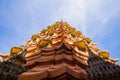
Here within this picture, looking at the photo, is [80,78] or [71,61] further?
[71,61]

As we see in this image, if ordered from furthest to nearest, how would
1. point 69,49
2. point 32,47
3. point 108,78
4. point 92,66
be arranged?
point 32,47
point 69,49
point 92,66
point 108,78

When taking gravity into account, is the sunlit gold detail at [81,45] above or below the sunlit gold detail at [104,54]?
above

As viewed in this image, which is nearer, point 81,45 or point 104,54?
point 81,45

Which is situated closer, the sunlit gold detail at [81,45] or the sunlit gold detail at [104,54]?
the sunlit gold detail at [81,45]

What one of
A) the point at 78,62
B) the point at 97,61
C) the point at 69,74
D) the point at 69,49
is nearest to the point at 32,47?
the point at 69,49

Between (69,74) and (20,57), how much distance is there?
465 centimetres

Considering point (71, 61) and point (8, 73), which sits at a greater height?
point (71, 61)

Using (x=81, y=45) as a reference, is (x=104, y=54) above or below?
below

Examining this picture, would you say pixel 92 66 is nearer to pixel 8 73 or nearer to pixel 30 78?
pixel 30 78

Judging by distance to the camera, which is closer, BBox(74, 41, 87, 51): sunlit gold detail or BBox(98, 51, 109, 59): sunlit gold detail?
BBox(74, 41, 87, 51): sunlit gold detail

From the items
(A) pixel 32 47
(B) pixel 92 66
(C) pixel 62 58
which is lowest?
(B) pixel 92 66

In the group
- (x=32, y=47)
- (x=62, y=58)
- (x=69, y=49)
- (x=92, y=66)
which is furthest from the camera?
(x=32, y=47)

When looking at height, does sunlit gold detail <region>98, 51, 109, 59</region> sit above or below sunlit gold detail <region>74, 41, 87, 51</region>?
below

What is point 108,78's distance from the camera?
978 cm
